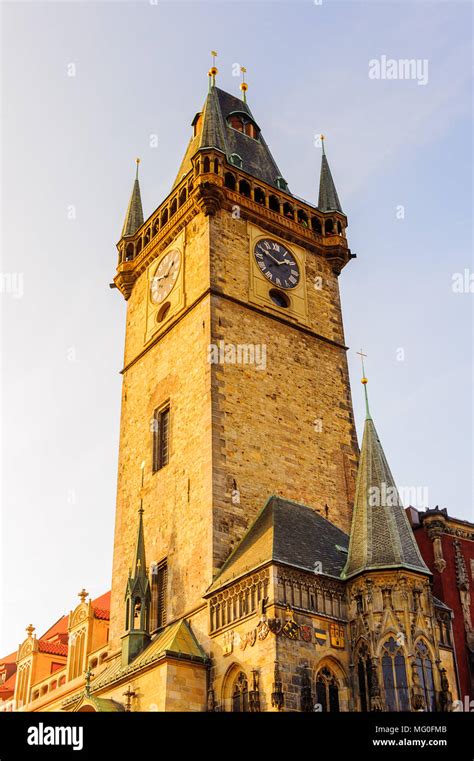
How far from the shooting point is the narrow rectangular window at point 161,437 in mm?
28969

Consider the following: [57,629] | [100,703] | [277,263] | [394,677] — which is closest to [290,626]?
[394,677]

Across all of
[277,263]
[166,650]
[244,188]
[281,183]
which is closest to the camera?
[166,650]

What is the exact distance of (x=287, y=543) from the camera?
2325cm

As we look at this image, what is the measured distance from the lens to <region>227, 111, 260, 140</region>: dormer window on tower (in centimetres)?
3844

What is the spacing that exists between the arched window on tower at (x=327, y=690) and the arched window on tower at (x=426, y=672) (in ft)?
6.59

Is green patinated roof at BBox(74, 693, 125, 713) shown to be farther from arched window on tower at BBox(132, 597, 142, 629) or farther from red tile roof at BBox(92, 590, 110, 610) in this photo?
red tile roof at BBox(92, 590, 110, 610)

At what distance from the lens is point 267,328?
30.3 m

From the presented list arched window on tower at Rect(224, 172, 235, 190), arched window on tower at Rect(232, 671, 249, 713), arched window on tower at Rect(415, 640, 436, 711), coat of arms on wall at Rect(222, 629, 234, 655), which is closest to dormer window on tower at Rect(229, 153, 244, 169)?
arched window on tower at Rect(224, 172, 235, 190)

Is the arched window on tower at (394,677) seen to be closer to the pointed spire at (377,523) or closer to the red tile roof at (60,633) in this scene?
the pointed spire at (377,523)

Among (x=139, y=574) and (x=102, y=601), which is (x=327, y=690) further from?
(x=102, y=601)

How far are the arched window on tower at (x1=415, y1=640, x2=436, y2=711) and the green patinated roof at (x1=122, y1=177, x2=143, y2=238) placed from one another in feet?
70.1

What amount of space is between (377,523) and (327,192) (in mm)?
17273
